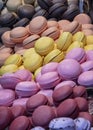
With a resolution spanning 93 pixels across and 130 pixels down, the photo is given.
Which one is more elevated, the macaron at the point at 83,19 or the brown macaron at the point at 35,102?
the macaron at the point at 83,19

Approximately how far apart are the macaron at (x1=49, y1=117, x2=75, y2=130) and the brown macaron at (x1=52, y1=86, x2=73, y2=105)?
0.19 meters

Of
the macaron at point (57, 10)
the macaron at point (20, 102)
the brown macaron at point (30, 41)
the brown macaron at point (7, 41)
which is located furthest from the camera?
the macaron at point (57, 10)

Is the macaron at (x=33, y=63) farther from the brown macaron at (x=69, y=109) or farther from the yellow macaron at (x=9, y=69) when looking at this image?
the brown macaron at (x=69, y=109)

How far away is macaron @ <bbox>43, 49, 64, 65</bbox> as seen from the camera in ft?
5.64

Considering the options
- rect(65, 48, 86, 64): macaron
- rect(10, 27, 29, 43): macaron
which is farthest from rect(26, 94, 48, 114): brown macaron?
rect(10, 27, 29, 43): macaron

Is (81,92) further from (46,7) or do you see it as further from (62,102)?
(46,7)

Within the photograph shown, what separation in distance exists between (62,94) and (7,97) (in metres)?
0.30

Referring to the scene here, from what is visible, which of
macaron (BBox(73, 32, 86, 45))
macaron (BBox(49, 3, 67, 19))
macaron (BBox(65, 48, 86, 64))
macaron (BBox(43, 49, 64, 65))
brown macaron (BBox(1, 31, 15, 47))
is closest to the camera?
macaron (BBox(65, 48, 86, 64))

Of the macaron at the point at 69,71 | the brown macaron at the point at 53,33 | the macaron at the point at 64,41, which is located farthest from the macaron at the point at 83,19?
the macaron at the point at 69,71

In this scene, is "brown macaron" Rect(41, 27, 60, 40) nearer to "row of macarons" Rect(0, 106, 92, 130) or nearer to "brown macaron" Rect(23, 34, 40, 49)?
"brown macaron" Rect(23, 34, 40, 49)

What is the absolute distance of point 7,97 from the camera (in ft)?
4.72

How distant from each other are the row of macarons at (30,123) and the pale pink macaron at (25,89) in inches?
7.4

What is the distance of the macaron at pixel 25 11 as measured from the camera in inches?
97.5

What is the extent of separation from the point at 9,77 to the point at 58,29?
689mm
